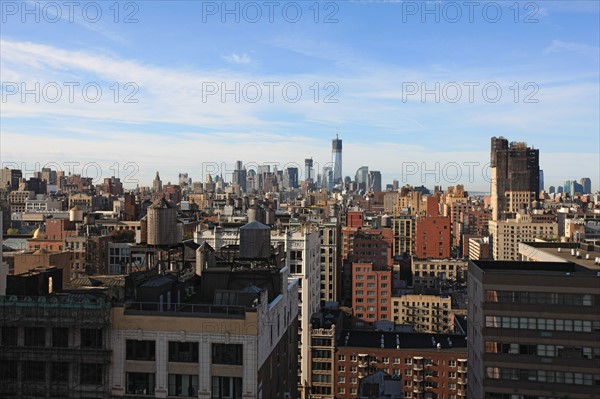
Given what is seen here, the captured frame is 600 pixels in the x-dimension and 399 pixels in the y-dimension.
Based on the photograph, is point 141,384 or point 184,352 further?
point 141,384

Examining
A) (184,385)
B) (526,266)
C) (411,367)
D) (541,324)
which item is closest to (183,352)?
Result: (184,385)

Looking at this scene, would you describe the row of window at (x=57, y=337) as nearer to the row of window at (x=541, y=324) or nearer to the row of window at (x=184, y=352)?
the row of window at (x=184, y=352)

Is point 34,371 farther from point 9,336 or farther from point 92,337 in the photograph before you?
point 92,337

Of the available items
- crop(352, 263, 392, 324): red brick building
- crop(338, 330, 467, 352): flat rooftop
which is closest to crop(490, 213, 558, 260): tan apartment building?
crop(352, 263, 392, 324): red brick building

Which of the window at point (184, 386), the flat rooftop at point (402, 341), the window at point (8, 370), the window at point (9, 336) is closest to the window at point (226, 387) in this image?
the window at point (184, 386)

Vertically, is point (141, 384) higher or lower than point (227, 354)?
lower

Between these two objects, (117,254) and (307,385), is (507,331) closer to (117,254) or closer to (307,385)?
(307,385)
